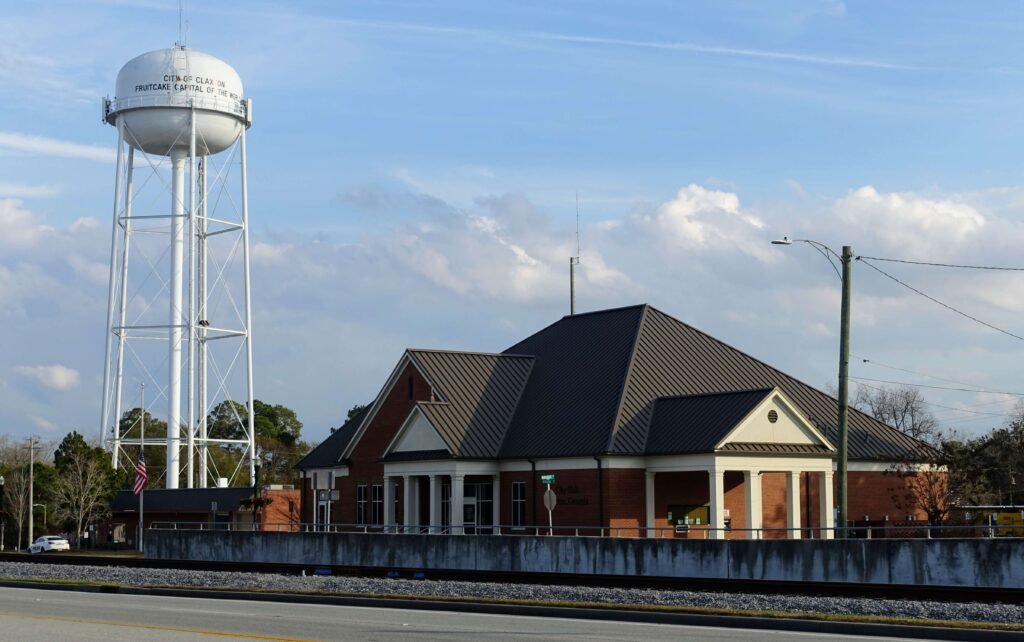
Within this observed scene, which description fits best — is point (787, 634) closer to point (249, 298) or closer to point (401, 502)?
point (401, 502)

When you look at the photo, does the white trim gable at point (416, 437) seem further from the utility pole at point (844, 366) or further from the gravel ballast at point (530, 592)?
the utility pole at point (844, 366)

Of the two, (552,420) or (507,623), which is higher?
(552,420)

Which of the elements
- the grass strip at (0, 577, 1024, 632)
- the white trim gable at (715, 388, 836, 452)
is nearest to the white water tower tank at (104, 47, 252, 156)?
the white trim gable at (715, 388, 836, 452)

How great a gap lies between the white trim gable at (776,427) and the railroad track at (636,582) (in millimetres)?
10664

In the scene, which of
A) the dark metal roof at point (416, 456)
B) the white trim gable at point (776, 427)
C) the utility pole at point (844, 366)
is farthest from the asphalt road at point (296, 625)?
the dark metal roof at point (416, 456)

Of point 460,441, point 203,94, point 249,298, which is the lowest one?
point 460,441

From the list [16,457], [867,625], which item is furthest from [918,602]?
[16,457]

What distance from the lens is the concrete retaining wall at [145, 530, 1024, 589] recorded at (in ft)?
94.8

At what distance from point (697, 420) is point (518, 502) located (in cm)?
783

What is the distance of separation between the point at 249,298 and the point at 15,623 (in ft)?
158

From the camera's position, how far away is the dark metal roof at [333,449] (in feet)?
188

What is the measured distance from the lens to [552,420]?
163ft

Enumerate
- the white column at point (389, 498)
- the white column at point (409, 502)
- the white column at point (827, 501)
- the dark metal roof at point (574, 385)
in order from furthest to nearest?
the white column at point (389, 498)
the white column at point (409, 502)
the dark metal roof at point (574, 385)
the white column at point (827, 501)

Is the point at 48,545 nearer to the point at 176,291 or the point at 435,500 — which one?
the point at 176,291
